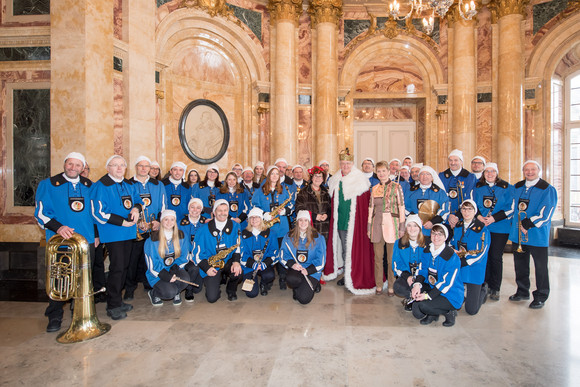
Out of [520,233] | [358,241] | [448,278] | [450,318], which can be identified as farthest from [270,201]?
[520,233]

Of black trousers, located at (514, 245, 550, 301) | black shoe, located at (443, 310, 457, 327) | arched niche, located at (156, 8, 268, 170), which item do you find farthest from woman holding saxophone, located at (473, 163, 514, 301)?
arched niche, located at (156, 8, 268, 170)

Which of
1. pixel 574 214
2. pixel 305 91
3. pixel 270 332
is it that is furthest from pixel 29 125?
pixel 574 214

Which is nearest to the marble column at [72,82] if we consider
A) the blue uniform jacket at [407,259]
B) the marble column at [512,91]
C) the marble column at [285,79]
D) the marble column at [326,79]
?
the blue uniform jacket at [407,259]

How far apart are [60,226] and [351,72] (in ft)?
29.8

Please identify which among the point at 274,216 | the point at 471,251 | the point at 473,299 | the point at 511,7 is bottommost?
the point at 473,299

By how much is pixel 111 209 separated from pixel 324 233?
3.10m

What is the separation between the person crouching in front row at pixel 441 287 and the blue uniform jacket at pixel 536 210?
4.77 ft

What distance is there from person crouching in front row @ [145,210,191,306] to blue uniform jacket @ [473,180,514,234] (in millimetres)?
4226

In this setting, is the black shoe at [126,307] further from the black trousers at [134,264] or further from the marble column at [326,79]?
the marble column at [326,79]

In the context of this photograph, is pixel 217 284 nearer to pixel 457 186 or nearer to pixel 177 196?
pixel 177 196

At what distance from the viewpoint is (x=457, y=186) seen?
5520 mm

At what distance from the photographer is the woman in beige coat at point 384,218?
5.04 meters

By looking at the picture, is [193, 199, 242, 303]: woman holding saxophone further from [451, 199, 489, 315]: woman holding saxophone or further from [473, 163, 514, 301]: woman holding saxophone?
[473, 163, 514, 301]: woman holding saxophone

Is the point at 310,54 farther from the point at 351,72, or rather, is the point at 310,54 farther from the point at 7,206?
the point at 7,206
